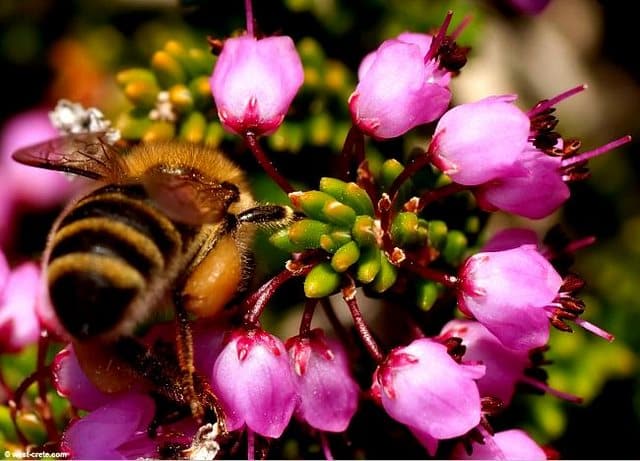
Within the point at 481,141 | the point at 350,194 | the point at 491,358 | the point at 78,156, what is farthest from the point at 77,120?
the point at 491,358

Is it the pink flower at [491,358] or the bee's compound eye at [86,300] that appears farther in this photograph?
the pink flower at [491,358]

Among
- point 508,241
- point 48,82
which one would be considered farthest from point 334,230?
point 48,82

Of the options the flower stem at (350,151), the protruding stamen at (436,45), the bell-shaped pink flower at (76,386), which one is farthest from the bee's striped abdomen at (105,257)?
the protruding stamen at (436,45)

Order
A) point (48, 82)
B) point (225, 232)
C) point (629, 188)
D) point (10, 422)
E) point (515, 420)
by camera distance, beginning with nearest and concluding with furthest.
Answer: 1. point (225, 232)
2. point (10, 422)
3. point (515, 420)
4. point (629, 188)
5. point (48, 82)

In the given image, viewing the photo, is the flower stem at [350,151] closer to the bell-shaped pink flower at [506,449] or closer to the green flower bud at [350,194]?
the green flower bud at [350,194]

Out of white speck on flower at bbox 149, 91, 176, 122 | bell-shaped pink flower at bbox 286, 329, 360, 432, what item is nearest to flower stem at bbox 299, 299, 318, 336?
bell-shaped pink flower at bbox 286, 329, 360, 432

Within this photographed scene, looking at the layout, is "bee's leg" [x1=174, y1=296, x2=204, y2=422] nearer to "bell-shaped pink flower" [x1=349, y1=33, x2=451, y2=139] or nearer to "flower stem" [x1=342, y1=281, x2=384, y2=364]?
"flower stem" [x1=342, y1=281, x2=384, y2=364]

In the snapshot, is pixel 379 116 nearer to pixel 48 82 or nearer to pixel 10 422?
pixel 10 422

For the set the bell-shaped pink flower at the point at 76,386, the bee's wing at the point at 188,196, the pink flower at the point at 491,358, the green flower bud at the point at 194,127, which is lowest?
the pink flower at the point at 491,358
